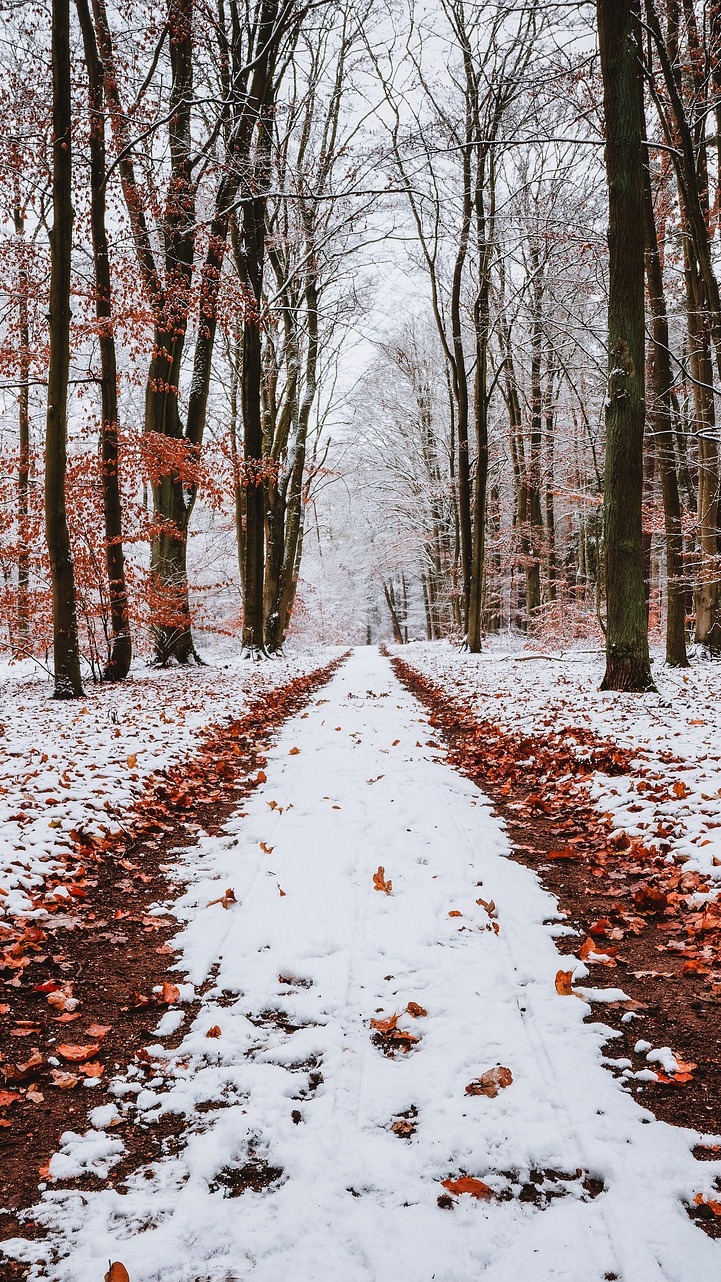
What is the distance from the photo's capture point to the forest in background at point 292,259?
9328 mm

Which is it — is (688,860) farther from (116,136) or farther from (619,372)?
(116,136)

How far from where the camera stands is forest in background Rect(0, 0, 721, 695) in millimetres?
9328

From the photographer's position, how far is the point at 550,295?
52.7 feet

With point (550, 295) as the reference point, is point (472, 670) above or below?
below

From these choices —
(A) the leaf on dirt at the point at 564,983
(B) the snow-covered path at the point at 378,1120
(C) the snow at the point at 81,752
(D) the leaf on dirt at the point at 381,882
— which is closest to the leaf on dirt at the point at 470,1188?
(B) the snow-covered path at the point at 378,1120

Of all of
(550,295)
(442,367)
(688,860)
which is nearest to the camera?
(688,860)

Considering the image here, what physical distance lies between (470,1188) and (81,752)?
5.45 m

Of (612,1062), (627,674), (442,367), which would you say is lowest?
(612,1062)

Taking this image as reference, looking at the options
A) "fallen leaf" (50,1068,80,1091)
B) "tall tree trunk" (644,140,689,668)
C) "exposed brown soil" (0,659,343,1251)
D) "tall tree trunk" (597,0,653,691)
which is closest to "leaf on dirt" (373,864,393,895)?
"exposed brown soil" (0,659,343,1251)

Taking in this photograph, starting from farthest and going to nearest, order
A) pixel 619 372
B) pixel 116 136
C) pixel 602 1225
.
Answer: pixel 116 136 → pixel 619 372 → pixel 602 1225

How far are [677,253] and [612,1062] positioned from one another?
16351 millimetres

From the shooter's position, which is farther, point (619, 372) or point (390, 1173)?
point (619, 372)

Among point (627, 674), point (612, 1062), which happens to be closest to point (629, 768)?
point (627, 674)

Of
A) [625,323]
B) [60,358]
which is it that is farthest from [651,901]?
[60,358]
